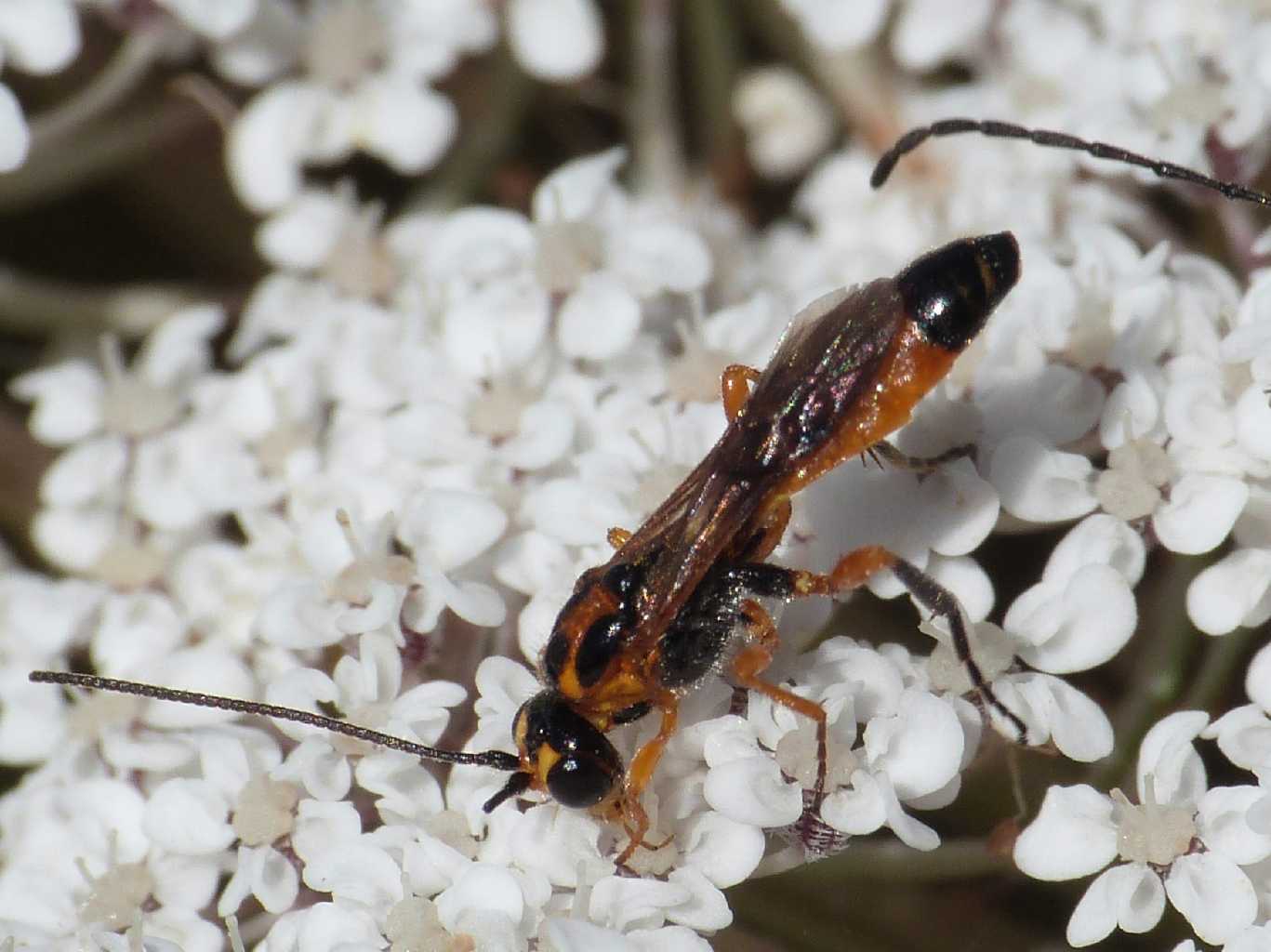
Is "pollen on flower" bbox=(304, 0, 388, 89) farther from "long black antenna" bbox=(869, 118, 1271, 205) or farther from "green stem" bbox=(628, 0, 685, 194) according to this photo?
"long black antenna" bbox=(869, 118, 1271, 205)

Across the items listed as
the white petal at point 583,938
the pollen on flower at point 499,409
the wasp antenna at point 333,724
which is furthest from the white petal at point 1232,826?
the pollen on flower at point 499,409

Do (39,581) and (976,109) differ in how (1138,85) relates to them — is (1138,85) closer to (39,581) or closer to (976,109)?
(976,109)

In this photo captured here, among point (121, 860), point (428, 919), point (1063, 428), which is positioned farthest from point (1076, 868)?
point (121, 860)

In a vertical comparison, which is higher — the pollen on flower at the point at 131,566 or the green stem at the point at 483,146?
the green stem at the point at 483,146

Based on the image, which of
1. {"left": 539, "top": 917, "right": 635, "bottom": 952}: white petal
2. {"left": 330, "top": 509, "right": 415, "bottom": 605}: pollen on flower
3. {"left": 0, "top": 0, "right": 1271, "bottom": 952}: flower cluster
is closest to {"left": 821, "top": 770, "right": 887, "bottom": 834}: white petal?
{"left": 0, "top": 0, "right": 1271, "bottom": 952}: flower cluster

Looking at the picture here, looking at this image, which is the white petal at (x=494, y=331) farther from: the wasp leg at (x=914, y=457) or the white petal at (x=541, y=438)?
the wasp leg at (x=914, y=457)

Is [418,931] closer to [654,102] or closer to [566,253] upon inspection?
[566,253]

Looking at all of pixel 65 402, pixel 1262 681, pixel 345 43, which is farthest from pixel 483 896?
pixel 345 43
